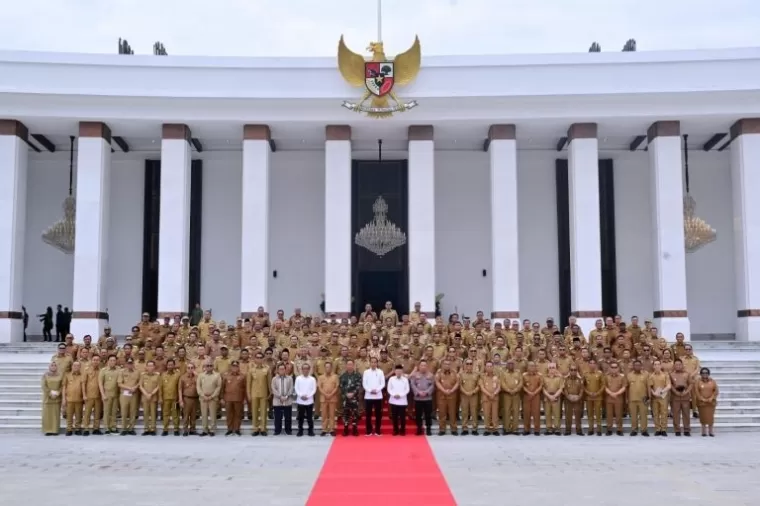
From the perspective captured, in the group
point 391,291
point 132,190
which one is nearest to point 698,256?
point 391,291

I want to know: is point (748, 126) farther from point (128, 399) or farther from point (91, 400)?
point (91, 400)

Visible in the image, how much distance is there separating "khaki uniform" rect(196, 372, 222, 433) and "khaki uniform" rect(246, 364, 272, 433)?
0.54 meters

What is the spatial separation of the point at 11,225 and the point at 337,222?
8259 mm

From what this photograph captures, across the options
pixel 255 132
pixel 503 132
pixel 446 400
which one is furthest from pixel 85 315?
pixel 503 132

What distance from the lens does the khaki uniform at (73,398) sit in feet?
45.1

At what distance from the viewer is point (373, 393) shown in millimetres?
13445

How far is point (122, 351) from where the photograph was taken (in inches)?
566

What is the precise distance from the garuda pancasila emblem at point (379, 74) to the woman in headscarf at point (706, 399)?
405 inches

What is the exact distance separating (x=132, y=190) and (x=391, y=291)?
837 cm

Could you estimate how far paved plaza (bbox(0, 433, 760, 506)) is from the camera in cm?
829

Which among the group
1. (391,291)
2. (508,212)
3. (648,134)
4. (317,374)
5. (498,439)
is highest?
(648,134)

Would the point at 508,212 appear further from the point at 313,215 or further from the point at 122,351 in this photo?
the point at 122,351

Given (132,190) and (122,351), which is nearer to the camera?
(122,351)

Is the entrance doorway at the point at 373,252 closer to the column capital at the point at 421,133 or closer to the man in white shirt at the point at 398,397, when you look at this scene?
the column capital at the point at 421,133
